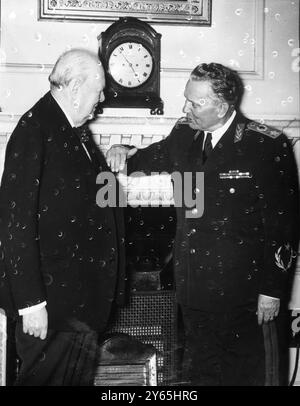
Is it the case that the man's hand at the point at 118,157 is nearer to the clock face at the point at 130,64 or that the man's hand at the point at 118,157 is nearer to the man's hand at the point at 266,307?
the clock face at the point at 130,64

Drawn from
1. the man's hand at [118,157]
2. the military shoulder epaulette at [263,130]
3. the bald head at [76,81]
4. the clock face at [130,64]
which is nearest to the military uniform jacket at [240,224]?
the military shoulder epaulette at [263,130]

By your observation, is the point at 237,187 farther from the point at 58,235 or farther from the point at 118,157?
the point at 58,235

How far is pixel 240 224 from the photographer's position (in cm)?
124

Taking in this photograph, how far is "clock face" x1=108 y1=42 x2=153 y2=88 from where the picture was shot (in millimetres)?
1396

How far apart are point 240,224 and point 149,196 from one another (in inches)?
13.9

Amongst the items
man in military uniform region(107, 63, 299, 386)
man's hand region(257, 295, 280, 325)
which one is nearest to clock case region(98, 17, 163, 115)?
man in military uniform region(107, 63, 299, 386)

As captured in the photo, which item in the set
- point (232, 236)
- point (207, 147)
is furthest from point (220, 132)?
point (232, 236)

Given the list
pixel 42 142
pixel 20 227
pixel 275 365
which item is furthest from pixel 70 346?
pixel 275 365

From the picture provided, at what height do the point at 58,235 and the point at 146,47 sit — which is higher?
the point at 146,47

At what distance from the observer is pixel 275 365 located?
4.13ft

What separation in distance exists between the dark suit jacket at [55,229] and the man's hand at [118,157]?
133mm

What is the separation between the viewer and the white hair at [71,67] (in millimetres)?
1021

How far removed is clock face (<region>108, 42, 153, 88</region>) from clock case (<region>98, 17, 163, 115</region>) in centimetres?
1
